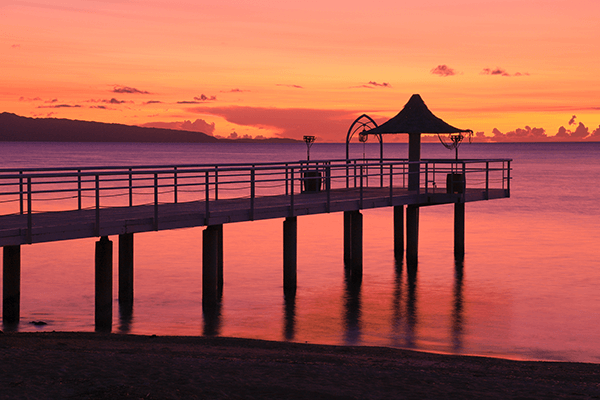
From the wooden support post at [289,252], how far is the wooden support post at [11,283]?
6.02 metres

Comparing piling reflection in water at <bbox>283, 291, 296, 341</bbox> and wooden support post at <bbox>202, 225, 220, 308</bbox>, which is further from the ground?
wooden support post at <bbox>202, 225, 220, 308</bbox>

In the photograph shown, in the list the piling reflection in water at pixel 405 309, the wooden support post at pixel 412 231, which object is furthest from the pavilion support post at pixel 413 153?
the piling reflection in water at pixel 405 309

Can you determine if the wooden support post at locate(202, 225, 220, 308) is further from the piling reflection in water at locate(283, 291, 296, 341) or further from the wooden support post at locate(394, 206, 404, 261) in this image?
the wooden support post at locate(394, 206, 404, 261)

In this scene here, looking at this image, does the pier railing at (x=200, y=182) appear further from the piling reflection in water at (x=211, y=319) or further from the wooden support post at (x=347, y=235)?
the piling reflection in water at (x=211, y=319)

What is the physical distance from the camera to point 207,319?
1582cm

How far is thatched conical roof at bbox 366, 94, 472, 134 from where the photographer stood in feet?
73.0

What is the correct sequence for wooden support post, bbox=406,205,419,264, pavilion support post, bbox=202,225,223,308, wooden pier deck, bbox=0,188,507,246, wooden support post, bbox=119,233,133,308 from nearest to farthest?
wooden pier deck, bbox=0,188,507,246 → pavilion support post, bbox=202,225,223,308 → wooden support post, bbox=119,233,133,308 → wooden support post, bbox=406,205,419,264

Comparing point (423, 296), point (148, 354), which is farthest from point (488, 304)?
point (148, 354)

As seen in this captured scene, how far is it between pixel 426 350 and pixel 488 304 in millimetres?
5362

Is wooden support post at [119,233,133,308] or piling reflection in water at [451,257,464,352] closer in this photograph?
piling reflection in water at [451,257,464,352]

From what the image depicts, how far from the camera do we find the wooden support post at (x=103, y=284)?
46.0 ft

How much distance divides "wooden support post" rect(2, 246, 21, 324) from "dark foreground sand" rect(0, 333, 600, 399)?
11.5ft

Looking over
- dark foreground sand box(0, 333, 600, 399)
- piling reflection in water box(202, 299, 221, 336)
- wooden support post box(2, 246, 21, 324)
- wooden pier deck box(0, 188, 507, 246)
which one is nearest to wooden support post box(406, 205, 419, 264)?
wooden pier deck box(0, 188, 507, 246)

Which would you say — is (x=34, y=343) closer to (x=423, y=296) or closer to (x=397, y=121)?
(x=423, y=296)
